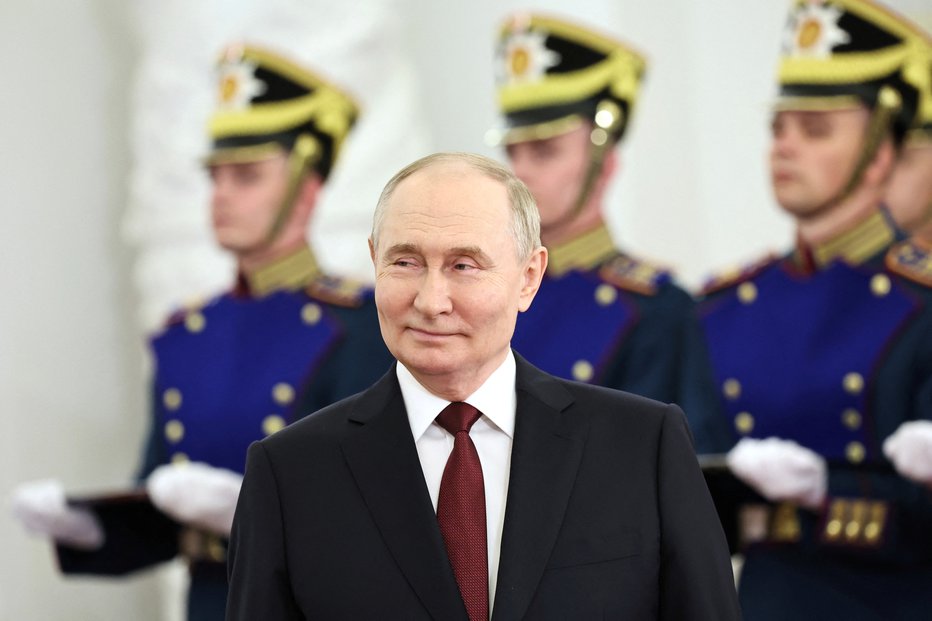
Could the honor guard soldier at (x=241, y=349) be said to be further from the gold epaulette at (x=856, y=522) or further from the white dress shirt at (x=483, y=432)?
the white dress shirt at (x=483, y=432)

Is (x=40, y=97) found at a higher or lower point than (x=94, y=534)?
higher

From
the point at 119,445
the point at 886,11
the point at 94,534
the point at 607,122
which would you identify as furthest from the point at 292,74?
the point at 119,445

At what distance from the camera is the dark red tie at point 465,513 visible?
1.20 m

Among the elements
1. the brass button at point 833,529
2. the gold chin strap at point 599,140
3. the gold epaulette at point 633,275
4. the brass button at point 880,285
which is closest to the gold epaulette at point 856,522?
the brass button at point 833,529

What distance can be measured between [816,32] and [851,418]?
689 mm

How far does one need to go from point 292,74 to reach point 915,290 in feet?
4.50

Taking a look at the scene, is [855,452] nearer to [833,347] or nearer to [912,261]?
[833,347]

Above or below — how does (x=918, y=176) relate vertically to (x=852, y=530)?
above

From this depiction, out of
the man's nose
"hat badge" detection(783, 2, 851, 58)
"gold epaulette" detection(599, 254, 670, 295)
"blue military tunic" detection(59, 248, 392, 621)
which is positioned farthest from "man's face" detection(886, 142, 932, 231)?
the man's nose

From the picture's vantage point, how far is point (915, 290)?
8.55ft

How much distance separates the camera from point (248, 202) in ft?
10.6

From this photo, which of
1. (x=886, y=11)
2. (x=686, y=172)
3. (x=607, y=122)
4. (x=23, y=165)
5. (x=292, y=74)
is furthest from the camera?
(x=23, y=165)

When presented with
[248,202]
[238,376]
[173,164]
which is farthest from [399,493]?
[173,164]

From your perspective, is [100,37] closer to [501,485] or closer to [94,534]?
[94,534]
